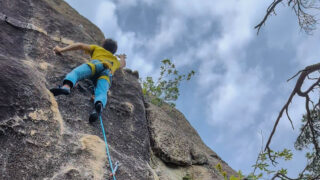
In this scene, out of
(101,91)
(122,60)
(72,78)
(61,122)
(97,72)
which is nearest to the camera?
(61,122)

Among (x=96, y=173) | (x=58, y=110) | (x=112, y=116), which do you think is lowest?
(x=96, y=173)

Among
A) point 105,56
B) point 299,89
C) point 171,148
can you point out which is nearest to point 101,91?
point 105,56

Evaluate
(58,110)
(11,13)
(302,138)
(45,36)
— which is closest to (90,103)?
(58,110)

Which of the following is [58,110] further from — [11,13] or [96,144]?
[11,13]

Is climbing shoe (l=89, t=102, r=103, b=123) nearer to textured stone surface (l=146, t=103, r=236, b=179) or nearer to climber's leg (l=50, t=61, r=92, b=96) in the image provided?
climber's leg (l=50, t=61, r=92, b=96)

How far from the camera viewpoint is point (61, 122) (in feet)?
12.9

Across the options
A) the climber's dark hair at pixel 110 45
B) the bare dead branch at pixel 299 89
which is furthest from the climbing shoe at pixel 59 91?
the bare dead branch at pixel 299 89

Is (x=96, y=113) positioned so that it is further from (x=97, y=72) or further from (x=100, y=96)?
(x=97, y=72)

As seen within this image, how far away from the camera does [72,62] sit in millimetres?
5789

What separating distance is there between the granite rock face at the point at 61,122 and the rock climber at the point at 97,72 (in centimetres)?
20

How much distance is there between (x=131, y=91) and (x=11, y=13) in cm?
280

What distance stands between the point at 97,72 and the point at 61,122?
1.43 meters

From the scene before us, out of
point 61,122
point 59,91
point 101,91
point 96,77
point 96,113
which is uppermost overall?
point 96,77

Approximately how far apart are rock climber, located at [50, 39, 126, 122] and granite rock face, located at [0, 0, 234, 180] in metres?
0.20
